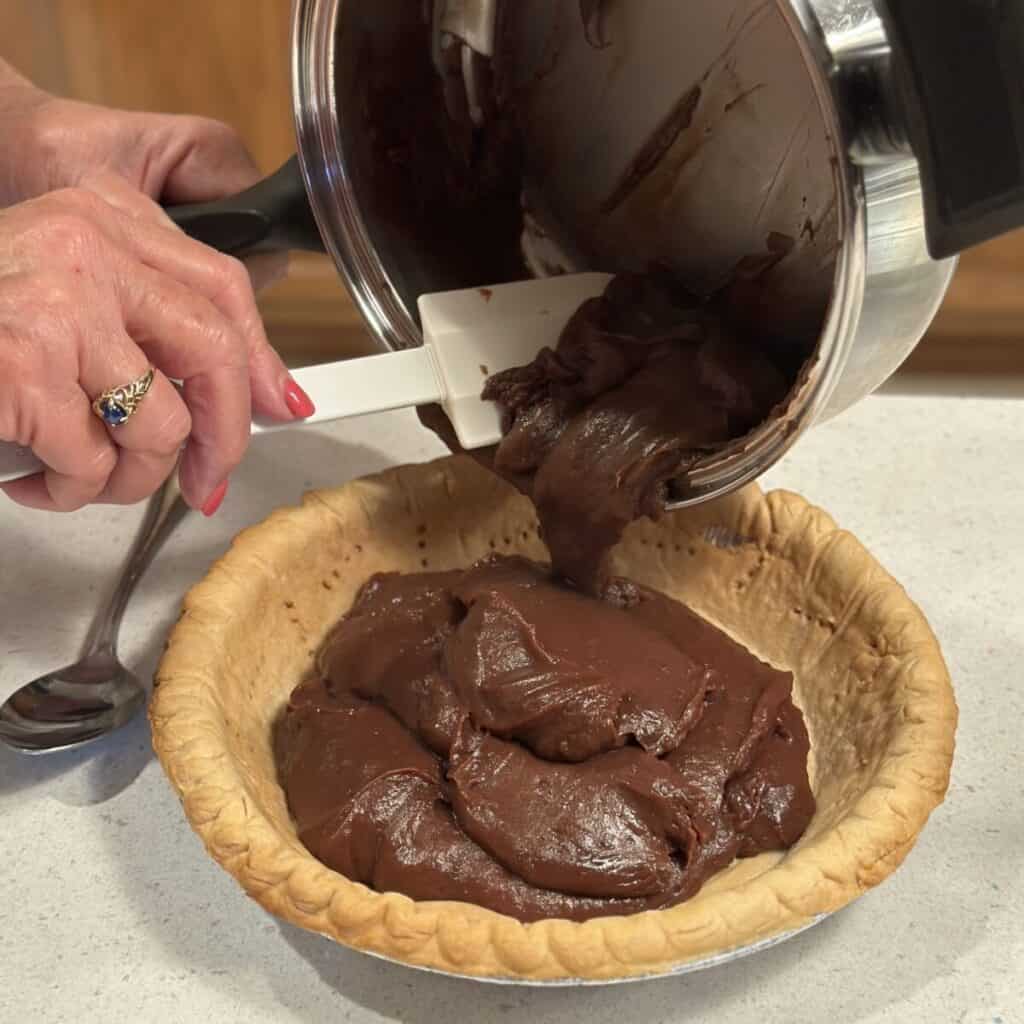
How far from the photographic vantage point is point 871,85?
0.94 metres

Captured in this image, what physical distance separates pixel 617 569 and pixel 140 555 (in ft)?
2.41

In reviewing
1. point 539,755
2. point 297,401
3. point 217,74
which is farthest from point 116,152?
point 539,755

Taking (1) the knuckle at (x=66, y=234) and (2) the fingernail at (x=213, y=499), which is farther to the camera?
(2) the fingernail at (x=213, y=499)

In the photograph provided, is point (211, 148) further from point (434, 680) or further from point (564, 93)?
point (434, 680)

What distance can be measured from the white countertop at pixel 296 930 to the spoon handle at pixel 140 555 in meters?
0.04

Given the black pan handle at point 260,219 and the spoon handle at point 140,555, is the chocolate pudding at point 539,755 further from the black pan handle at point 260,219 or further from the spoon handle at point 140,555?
the black pan handle at point 260,219

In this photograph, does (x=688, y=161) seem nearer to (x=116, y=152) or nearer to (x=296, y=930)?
(x=116, y=152)

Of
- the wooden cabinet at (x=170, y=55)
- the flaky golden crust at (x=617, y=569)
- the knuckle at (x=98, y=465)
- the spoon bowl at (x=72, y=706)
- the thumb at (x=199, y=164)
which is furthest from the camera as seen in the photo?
the wooden cabinet at (x=170, y=55)

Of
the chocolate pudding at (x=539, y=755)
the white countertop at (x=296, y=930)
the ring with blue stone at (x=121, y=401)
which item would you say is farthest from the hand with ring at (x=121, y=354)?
the white countertop at (x=296, y=930)

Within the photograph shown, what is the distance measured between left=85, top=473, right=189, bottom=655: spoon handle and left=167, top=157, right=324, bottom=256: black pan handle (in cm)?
44

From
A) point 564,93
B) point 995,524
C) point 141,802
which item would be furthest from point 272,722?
point 995,524

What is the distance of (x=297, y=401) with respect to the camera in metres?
1.32

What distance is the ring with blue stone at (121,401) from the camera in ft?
3.81

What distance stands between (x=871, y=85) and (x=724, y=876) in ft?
2.79
